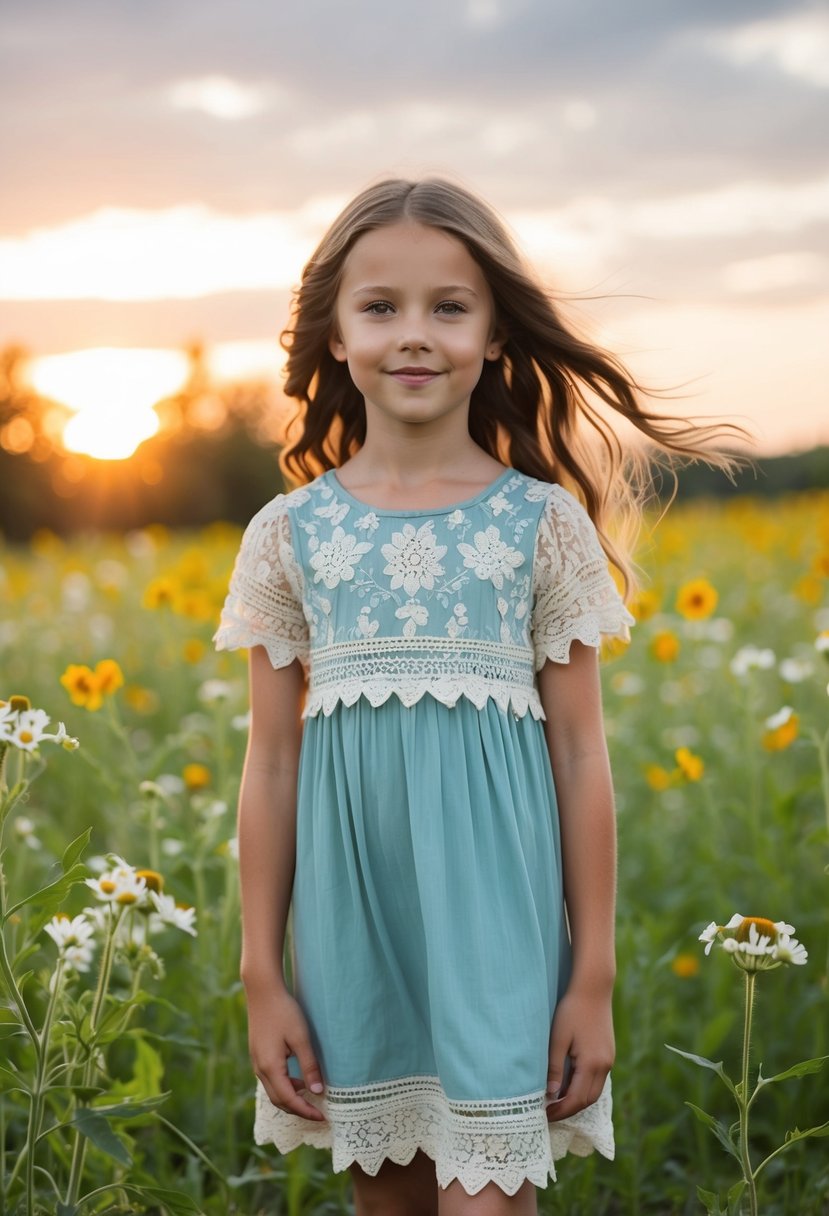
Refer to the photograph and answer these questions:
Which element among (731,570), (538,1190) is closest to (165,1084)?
(538,1190)

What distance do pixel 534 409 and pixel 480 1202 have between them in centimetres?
119

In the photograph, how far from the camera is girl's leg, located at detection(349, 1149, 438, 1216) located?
6.25ft

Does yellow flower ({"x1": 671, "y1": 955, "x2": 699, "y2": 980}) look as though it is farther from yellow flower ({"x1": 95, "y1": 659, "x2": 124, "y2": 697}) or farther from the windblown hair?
yellow flower ({"x1": 95, "y1": 659, "x2": 124, "y2": 697})

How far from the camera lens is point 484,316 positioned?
194 cm

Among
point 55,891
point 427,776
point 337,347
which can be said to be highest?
point 337,347

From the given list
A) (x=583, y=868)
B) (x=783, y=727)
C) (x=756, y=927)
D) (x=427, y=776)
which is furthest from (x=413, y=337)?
(x=783, y=727)

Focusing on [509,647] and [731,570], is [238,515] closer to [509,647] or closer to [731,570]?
[731,570]

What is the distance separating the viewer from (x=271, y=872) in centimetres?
190

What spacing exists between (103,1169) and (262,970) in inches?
23.8

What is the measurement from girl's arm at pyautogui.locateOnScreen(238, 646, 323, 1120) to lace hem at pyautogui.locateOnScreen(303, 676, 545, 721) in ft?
0.40

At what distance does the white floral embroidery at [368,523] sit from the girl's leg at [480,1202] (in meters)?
0.89

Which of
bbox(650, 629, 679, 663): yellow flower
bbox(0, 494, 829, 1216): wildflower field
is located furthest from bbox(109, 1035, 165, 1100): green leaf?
bbox(650, 629, 679, 663): yellow flower

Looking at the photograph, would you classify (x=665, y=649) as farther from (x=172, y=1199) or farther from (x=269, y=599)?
(x=172, y=1199)

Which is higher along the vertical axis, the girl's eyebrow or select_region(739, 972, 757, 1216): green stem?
the girl's eyebrow
